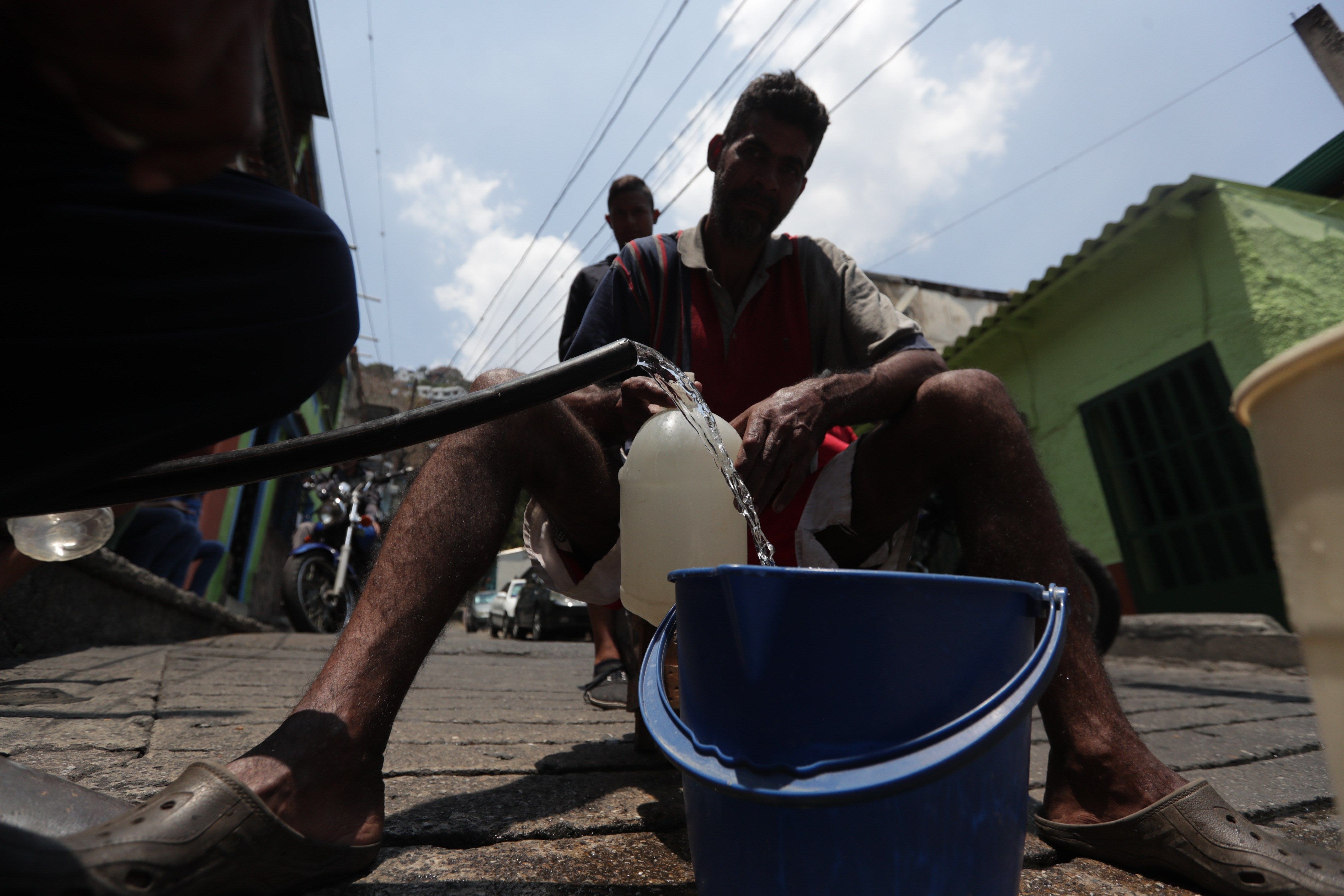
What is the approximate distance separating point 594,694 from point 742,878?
2134 millimetres

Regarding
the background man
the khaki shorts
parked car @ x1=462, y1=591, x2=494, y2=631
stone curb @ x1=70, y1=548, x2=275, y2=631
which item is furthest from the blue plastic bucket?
parked car @ x1=462, y1=591, x2=494, y2=631

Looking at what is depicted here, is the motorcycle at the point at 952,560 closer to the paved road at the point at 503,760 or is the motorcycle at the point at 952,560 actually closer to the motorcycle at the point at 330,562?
the paved road at the point at 503,760

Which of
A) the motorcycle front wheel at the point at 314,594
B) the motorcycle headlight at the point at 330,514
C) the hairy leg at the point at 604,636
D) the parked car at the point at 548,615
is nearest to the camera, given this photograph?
the hairy leg at the point at 604,636

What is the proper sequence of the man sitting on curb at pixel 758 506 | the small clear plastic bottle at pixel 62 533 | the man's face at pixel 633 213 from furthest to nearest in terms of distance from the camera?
the man's face at pixel 633 213, the small clear plastic bottle at pixel 62 533, the man sitting on curb at pixel 758 506

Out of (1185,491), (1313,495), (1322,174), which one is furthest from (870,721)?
(1322,174)

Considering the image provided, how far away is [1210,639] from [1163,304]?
10.3ft

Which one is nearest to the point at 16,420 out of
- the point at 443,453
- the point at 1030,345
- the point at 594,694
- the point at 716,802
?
the point at 443,453

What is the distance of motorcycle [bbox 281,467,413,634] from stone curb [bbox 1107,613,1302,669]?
5962 mm

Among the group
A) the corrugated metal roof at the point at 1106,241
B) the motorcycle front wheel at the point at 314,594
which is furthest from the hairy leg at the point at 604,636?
the corrugated metal roof at the point at 1106,241

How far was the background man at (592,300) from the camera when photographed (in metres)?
2.52

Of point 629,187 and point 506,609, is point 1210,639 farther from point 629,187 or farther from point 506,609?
point 506,609

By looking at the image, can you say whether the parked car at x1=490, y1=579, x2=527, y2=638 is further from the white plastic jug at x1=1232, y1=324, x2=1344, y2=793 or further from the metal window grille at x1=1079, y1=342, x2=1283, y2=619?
the white plastic jug at x1=1232, y1=324, x2=1344, y2=793

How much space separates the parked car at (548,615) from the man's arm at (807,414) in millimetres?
9859

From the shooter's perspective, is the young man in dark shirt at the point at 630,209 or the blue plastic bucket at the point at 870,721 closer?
the blue plastic bucket at the point at 870,721
